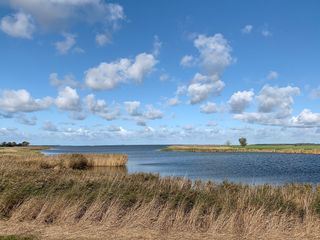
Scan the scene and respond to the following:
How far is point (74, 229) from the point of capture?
9.15 meters

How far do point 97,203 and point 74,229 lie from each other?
6.09 ft

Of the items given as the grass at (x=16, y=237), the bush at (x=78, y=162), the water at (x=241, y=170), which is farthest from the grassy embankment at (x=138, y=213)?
the bush at (x=78, y=162)

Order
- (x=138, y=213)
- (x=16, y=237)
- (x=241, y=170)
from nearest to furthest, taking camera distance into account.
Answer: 1. (x=16, y=237)
2. (x=138, y=213)
3. (x=241, y=170)

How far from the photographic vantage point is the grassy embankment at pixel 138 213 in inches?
354

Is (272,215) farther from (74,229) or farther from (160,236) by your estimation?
(74,229)

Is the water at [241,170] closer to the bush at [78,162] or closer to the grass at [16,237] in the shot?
the bush at [78,162]

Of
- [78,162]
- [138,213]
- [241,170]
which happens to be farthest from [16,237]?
[241,170]

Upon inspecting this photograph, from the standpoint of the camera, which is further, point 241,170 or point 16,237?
point 241,170

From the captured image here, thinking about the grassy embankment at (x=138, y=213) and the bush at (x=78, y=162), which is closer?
the grassy embankment at (x=138, y=213)

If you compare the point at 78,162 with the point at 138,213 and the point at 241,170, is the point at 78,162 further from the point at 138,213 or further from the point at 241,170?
the point at 138,213

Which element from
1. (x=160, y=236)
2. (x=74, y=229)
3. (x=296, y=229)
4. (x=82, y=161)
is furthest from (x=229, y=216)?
(x=82, y=161)

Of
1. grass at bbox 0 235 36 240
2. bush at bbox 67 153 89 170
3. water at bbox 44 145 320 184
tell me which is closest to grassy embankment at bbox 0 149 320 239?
grass at bbox 0 235 36 240

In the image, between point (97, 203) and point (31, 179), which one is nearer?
point (97, 203)

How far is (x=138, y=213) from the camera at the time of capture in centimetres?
1037
